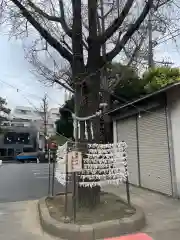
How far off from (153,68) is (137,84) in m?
1.63

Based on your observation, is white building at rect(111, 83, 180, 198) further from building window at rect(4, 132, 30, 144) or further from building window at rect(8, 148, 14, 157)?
building window at rect(8, 148, 14, 157)

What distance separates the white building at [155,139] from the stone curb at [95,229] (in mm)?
3274

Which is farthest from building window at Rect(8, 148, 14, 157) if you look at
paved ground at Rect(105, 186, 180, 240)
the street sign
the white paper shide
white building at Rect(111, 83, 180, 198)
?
the street sign

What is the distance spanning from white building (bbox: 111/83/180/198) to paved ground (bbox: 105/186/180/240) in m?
0.51

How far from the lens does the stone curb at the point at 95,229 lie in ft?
16.9

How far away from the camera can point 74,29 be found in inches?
295

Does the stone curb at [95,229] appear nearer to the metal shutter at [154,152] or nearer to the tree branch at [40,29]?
the metal shutter at [154,152]

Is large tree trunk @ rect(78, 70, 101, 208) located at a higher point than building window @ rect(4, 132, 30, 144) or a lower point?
lower

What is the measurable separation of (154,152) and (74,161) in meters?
4.51

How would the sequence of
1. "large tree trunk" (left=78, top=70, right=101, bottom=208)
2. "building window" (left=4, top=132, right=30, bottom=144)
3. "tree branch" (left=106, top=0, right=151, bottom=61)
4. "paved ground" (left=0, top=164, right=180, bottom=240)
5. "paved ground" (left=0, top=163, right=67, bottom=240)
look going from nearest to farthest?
"paved ground" (left=0, top=164, right=180, bottom=240), "paved ground" (left=0, top=163, right=67, bottom=240), "large tree trunk" (left=78, top=70, right=101, bottom=208), "tree branch" (left=106, top=0, right=151, bottom=61), "building window" (left=4, top=132, right=30, bottom=144)

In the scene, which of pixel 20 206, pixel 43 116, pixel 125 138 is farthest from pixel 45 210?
pixel 43 116

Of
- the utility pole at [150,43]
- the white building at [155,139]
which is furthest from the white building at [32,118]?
the white building at [155,139]

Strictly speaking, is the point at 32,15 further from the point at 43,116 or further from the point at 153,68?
the point at 43,116

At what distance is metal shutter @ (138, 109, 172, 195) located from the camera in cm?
896
